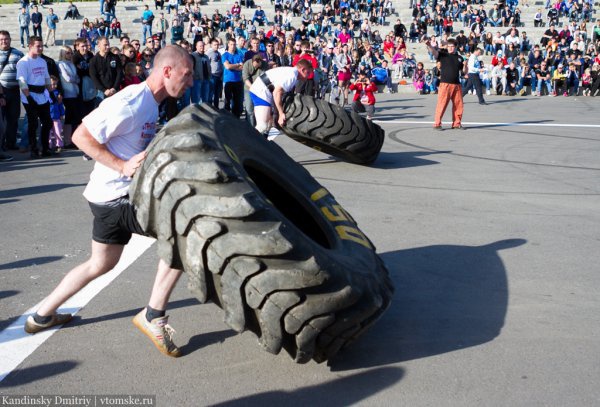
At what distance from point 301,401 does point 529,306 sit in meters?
2.05

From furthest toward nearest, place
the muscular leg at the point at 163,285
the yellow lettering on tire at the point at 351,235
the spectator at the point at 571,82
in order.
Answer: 1. the spectator at the point at 571,82
2. the yellow lettering on tire at the point at 351,235
3. the muscular leg at the point at 163,285

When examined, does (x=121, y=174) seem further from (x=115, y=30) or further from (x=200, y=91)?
(x=115, y=30)

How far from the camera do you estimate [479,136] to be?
13836 mm

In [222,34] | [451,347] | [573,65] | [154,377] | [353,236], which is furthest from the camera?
[222,34]

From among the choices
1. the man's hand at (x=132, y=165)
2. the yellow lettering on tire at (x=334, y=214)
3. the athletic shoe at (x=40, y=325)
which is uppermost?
the man's hand at (x=132, y=165)

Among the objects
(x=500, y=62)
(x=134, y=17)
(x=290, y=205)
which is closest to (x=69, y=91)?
(x=290, y=205)

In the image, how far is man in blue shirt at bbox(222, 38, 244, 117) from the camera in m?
16.5

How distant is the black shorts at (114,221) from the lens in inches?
168

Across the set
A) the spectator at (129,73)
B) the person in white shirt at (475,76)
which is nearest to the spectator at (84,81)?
the spectator at (129,73)

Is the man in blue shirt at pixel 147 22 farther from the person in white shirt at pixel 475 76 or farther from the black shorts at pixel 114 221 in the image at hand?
the black shorts at pixel 114 221

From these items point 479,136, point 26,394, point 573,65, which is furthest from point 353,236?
point 573,65

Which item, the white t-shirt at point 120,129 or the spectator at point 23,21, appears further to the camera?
the spectator at point 23,21

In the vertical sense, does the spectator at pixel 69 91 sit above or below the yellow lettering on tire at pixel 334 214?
above

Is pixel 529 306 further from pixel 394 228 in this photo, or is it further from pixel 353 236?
pixel 394 228
